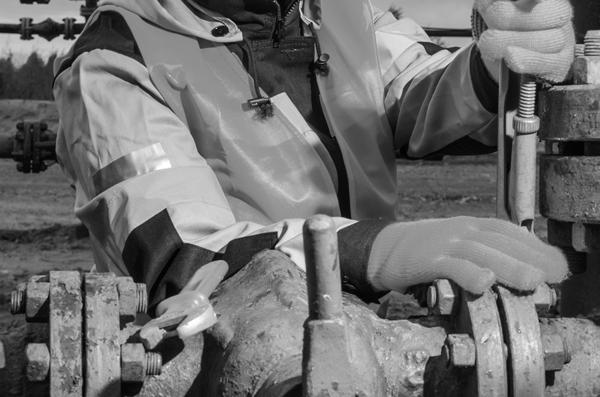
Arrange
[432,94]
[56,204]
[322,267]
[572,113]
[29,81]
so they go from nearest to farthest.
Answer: [322,267] < [572,113] < [432,94] < [56,204] < [29,81]

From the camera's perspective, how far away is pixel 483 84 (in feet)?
5.64

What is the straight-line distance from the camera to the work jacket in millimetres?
1503

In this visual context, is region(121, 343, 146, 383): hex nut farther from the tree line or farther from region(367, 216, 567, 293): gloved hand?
the tree line

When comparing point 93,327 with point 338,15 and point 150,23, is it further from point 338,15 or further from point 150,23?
point 338,15

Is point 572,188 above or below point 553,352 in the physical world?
above

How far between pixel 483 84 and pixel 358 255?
557 millimetres

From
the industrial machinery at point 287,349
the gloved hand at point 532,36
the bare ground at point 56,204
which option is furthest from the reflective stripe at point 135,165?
the bare ground at point 56,204

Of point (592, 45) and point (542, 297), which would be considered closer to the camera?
point (542, 297)

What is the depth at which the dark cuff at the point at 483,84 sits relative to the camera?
67.0 inches

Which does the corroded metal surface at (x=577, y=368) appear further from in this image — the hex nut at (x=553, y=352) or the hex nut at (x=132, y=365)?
the hex nut at (x=132, y=365)

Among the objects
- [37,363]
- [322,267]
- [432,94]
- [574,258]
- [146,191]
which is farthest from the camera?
[432,94]

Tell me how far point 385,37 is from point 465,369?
123 cm

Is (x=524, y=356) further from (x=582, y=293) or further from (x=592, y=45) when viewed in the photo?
(x=582, y=293)

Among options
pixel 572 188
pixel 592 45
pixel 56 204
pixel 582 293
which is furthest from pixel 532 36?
pixel 56 204
